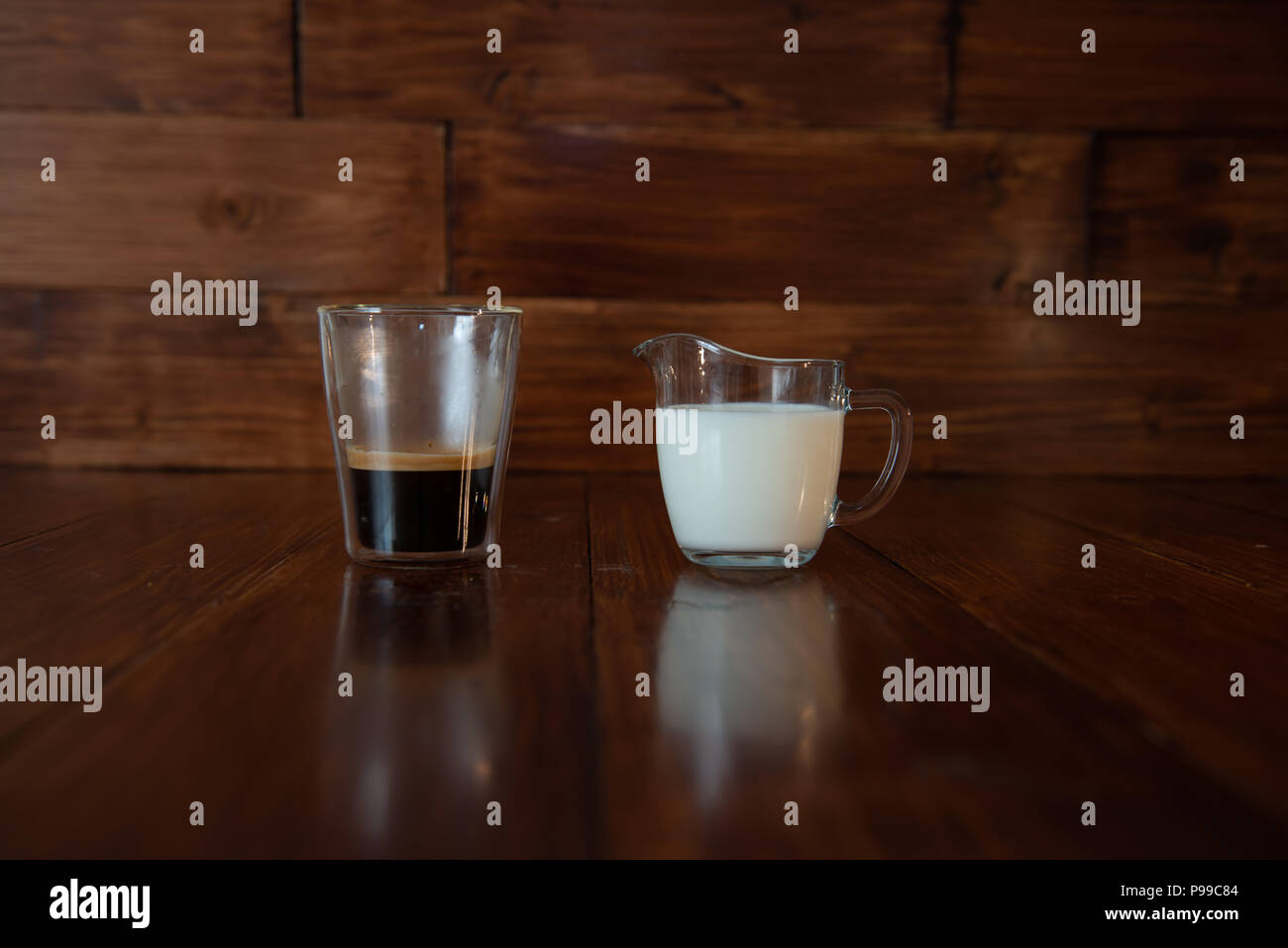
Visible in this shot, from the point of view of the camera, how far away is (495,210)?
145 centimetres

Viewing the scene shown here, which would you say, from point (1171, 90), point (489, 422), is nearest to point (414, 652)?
point (489, 422)

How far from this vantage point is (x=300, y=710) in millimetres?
458

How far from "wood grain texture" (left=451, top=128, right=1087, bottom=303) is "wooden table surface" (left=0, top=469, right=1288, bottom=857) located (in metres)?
→ 0.63

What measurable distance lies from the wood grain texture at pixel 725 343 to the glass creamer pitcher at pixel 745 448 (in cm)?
67

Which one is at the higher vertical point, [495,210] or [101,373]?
[495,210]

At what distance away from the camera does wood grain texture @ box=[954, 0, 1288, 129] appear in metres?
1.46

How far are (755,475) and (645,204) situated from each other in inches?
31.0

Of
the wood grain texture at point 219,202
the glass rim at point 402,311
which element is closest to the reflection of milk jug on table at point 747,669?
the glass rim at point 402,311

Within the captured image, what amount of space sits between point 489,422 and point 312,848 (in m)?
0.46

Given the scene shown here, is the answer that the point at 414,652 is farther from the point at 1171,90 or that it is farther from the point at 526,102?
the point at 1171,90
